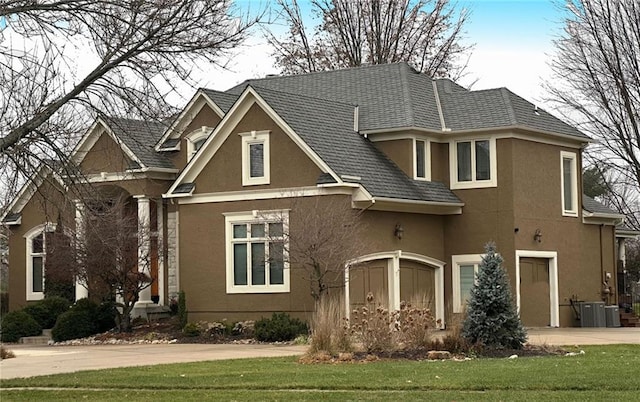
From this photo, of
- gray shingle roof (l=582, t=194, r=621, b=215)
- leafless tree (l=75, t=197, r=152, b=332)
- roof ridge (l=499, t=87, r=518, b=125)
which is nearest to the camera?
leafless tree (l=75, t=197, r=152, b=332)

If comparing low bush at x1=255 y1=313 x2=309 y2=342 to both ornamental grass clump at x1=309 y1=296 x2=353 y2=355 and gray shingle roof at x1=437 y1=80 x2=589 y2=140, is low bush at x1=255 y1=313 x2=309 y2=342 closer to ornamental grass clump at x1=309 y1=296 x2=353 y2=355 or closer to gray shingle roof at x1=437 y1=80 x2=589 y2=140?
ornamental grass clump at x1=309 y1=296 x2=353 y2=355

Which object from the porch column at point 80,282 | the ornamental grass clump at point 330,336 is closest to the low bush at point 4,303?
the porch column at point 80,282

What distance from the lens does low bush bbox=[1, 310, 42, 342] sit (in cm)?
3459

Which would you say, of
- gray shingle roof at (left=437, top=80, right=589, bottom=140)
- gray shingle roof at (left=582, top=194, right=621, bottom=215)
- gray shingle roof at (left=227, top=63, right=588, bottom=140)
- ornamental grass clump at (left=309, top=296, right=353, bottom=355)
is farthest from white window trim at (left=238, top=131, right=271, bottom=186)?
gray shingle roof at (left=582, top=194, right=621, bottom=215)

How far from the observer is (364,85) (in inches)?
1491

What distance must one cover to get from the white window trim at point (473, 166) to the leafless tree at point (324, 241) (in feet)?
17.4

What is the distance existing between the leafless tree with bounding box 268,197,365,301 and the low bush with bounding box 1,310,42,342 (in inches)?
351

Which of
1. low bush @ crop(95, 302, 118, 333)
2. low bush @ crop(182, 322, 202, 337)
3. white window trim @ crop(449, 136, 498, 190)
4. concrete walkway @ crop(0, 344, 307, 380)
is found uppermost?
white window trim @ crop(449, 136, 498, 190)

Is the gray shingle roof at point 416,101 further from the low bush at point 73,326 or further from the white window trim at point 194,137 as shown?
the low bush at point 73,326

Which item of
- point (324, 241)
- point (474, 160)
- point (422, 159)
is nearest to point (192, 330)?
point (324, 241)

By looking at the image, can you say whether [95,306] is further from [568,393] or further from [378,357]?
[568,393]

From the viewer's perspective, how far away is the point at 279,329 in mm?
29859

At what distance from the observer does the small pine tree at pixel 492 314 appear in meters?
22.8

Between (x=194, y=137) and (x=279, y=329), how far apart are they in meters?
9.12
